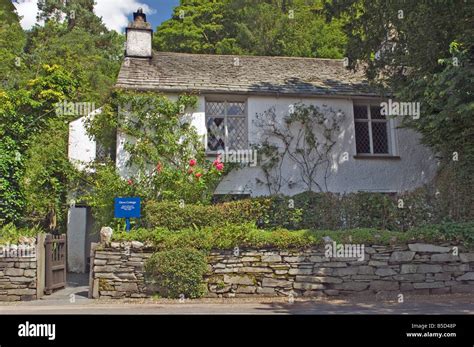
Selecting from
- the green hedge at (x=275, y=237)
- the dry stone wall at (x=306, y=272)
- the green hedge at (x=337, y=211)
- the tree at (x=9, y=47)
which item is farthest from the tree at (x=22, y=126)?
the green hedge at (x=275, y=237)

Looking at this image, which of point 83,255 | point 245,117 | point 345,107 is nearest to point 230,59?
point 245,117

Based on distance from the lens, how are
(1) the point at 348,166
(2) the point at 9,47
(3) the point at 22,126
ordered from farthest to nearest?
(2) the point at 9,47 → (3) the point at 22,126 → (1) the point at 348,166

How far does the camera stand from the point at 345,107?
50.0 feet

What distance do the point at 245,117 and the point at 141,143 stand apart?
3.67 m

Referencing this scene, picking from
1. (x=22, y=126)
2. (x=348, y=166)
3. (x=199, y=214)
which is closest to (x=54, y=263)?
(x=199, y=214)

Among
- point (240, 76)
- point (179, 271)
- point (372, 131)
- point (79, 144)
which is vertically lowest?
point (179, 271)

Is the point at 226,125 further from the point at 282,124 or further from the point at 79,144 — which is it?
the point at 79,144

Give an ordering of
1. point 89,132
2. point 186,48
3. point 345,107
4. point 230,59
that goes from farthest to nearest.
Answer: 1. point 186,48
2. point 230,59
3. point 345,107
4. point 89,132

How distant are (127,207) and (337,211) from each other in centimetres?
537

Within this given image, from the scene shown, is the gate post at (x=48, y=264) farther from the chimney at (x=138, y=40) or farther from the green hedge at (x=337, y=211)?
the chimney at (x=138, y=40)

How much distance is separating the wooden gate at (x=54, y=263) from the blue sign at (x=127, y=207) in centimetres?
191

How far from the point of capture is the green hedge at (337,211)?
11.1m

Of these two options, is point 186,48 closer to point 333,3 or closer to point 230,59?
point 230,59

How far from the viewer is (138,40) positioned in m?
16.8
